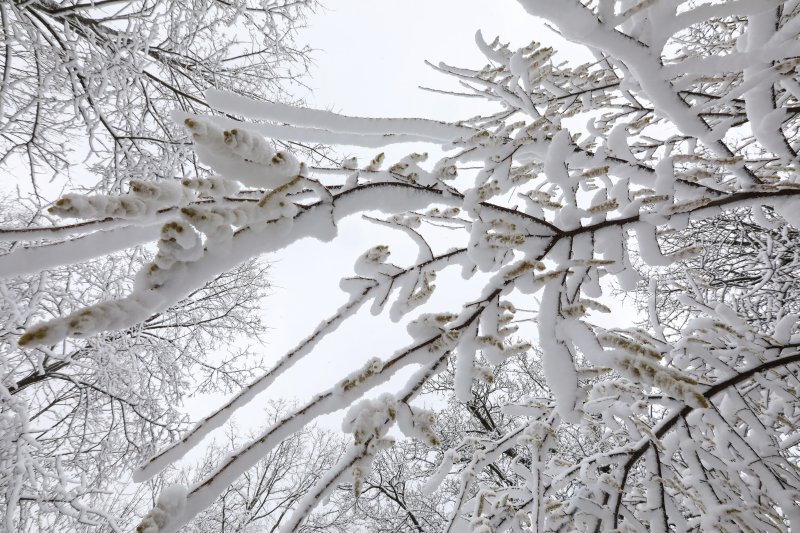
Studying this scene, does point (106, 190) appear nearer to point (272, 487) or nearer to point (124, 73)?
point (124, 73)

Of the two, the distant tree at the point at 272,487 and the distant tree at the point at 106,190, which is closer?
the distant tree at the point at 106,190

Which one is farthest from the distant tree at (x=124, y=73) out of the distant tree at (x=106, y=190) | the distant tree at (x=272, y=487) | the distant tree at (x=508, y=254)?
the distant tree at (x=272, y=487)

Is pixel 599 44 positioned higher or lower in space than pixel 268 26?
lower

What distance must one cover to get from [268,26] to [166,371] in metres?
4.36

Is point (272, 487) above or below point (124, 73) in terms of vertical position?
below

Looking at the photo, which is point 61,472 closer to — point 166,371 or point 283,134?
point 166,371

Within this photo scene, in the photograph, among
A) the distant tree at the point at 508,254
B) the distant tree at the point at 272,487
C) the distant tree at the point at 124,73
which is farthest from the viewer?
the distant tree at the point at 272,487

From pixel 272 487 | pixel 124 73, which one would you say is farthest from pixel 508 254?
pixel 272 487

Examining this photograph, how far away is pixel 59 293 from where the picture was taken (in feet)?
14.9

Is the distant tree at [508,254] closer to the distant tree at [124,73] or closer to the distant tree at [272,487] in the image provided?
the distant tree at [124,73]

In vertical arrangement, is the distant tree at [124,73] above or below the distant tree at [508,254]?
above

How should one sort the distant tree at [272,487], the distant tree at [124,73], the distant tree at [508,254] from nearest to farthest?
the distant tree at [508,254] → the distant tree at [124,73] → the distant tree at [272,487]

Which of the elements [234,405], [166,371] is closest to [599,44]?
[234,405]

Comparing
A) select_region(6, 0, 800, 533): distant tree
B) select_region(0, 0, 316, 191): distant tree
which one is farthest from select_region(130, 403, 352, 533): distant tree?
select_region(6, 0, 800, 533): distant tree
